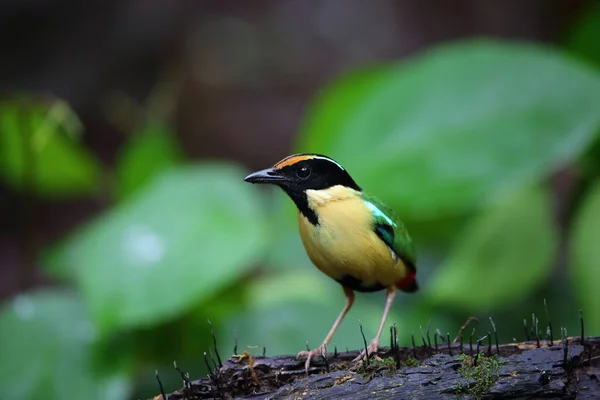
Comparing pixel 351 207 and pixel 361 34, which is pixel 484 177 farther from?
pixel 361 34

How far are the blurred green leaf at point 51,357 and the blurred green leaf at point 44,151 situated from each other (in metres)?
0.86

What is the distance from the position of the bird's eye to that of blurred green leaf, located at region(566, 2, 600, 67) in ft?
10.3

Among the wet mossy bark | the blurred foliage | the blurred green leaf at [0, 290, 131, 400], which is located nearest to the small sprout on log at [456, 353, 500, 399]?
the wet mossy bark

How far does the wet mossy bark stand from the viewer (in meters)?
1.72

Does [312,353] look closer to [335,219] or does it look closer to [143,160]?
[335,219]

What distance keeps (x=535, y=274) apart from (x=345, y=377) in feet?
6.65

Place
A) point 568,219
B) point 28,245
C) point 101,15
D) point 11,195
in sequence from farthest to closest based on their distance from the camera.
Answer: point 101,15
point 11,195
point 568,219
point 28,245

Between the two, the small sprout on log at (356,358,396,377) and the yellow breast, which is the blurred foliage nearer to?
the small sprout on log at (356,358,396,377)

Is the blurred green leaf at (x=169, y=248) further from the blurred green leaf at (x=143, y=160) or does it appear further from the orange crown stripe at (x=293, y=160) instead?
the orange crown stripe at (x=293, y=160)

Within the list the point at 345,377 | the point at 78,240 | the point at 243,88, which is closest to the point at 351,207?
the point at 345,377

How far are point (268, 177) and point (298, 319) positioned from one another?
5.48 ft

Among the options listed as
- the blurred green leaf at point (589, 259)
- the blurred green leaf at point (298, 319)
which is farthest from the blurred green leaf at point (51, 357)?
the blurred green leaf at point (589, 259)

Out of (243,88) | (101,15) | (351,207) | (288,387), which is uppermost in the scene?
(101,15)

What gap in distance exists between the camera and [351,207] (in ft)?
5.87
